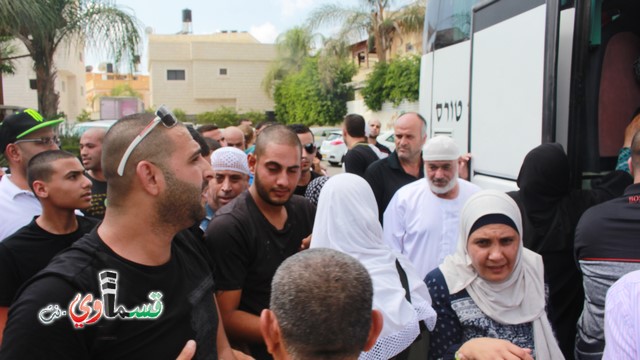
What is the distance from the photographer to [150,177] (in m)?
1.96

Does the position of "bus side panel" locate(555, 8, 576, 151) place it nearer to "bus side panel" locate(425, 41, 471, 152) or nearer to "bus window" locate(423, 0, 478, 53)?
"bus side panel" locate(425, 41, 471, 152)

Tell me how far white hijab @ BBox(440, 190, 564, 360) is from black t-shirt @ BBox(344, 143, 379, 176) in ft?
9.95

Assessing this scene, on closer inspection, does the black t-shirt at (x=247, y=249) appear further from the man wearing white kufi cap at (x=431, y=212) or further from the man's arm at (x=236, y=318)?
the man wearing white kufi cap at (x=431, y=212)

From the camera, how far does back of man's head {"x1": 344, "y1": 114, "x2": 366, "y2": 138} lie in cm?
630

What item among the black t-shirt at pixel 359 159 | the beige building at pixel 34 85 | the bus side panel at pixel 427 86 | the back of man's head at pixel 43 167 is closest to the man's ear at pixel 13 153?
the back of man's head at pixel 43 167

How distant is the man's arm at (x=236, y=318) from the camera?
255 centimetres

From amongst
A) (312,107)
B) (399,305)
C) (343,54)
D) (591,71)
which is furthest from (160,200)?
(312,107)

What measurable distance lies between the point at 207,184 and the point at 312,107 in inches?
1225

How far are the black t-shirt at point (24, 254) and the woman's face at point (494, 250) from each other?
202 cm

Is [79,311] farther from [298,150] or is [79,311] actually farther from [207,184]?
[207,184]

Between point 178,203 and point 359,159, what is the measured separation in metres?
3.93

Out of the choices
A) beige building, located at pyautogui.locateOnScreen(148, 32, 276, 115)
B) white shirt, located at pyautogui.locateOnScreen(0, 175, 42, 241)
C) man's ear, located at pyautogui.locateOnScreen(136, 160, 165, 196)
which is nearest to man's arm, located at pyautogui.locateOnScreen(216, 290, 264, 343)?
man's ear, located at pyautogui.locateOnScreen(136, 160, 165, 196)

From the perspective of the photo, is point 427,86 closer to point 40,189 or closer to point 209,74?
point 40,189

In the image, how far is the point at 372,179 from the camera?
480 cm
